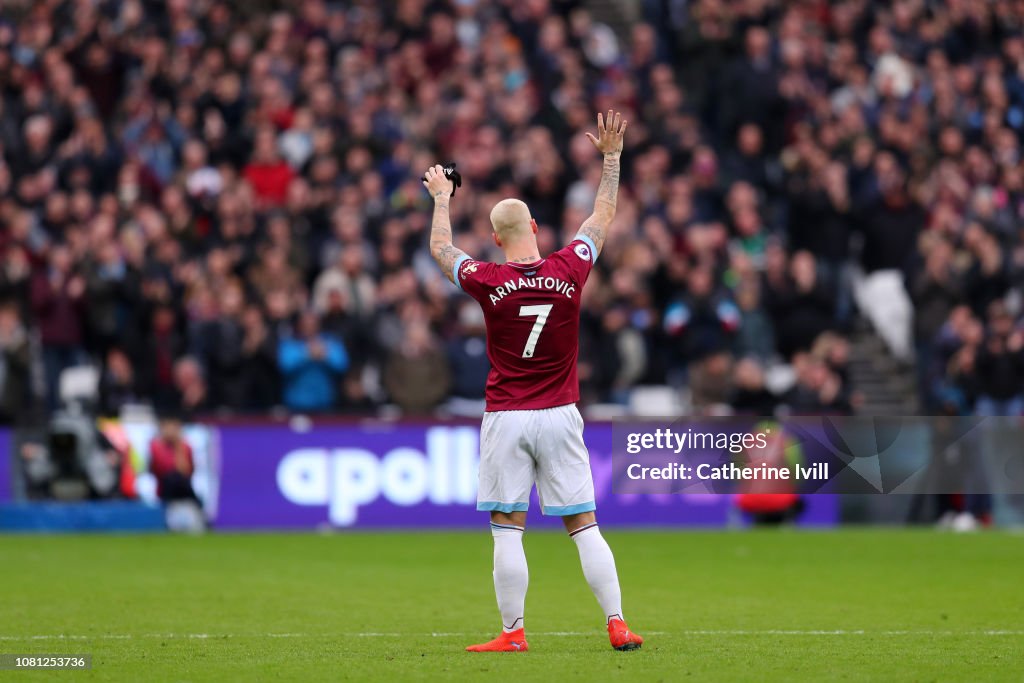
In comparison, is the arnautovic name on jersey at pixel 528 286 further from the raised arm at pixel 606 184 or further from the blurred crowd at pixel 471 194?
the blurred crowd at pixel 471 194

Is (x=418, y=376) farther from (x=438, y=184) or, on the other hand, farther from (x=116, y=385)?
(x=438, y=184)

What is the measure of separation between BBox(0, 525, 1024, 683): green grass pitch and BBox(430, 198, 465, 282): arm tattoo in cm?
231

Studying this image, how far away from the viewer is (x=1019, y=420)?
71.7ft

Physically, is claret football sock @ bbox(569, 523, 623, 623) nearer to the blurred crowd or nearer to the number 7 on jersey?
the number 7 on jersey

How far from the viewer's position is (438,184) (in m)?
10.8

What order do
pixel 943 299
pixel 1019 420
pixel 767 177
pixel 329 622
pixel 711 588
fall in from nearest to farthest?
1. pixel 329 622
2. pixel 711 588
3. pixel 1019 420
4. pixel 943 299
5. pixel 767 177

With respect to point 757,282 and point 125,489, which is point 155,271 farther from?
point 757,282

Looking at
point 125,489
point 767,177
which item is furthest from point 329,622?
point 767,177

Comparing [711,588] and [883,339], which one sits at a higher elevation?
[883,339]

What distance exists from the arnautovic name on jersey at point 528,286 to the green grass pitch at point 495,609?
2.10 m

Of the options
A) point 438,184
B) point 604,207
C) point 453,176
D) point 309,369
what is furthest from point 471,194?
point 604,207

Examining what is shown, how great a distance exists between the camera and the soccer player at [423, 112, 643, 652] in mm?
10273

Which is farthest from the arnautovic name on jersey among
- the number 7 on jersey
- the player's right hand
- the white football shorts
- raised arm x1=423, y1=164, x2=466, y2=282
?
the player's right hand

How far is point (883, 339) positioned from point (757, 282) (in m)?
2.60
